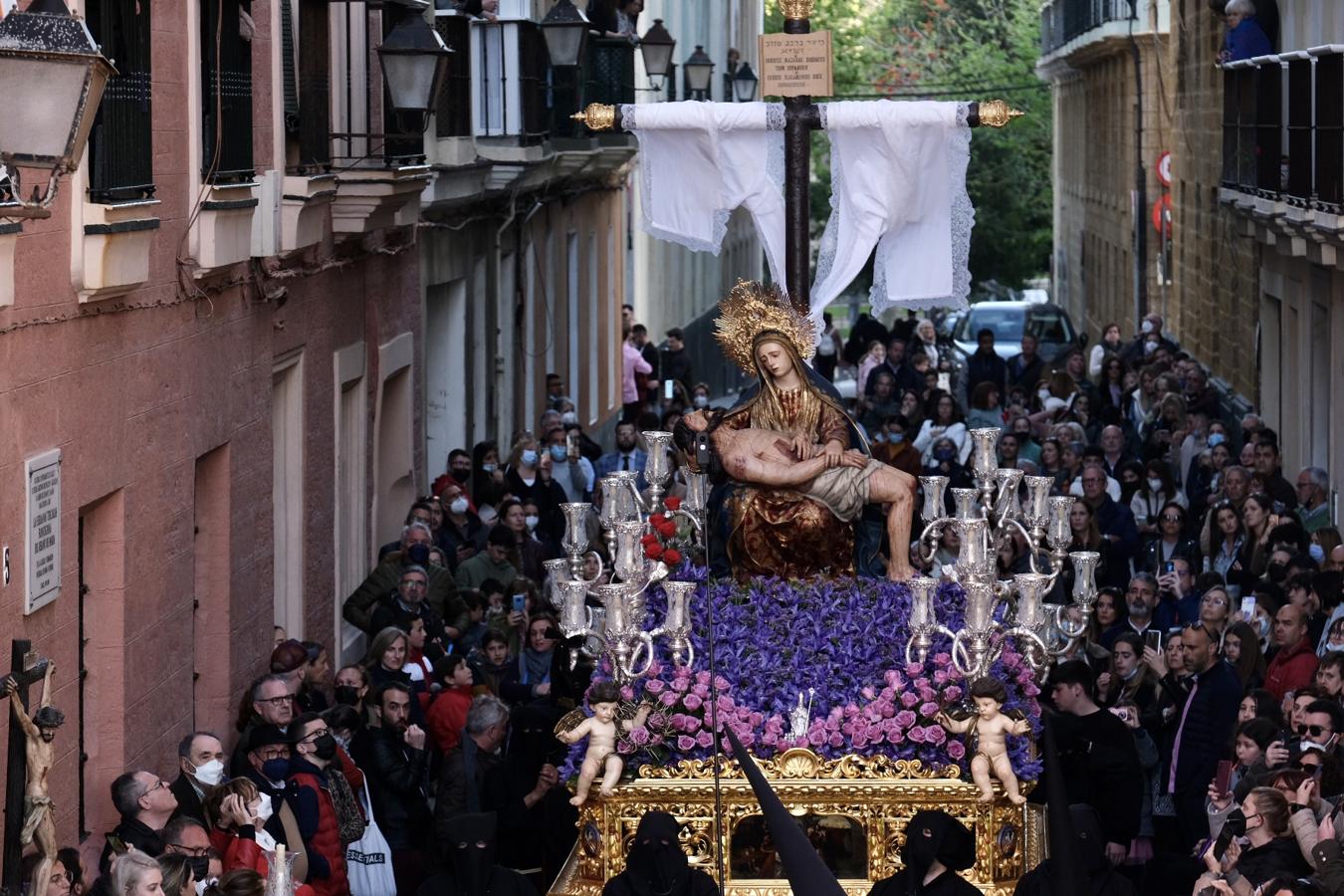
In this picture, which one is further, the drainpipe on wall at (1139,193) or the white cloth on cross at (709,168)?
the drainpipe on wall at (1139,193)

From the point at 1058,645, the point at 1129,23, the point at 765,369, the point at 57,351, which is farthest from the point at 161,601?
the point at 1129,23

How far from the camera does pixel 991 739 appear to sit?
34.4 ft

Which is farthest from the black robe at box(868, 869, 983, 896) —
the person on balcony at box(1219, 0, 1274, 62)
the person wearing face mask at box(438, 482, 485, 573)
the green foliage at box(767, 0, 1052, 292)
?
the green foliage at box(767, 0, 1052, 292)

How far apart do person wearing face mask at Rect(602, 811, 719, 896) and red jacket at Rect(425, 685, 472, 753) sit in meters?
3.09

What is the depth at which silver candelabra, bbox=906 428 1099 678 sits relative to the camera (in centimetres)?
1081

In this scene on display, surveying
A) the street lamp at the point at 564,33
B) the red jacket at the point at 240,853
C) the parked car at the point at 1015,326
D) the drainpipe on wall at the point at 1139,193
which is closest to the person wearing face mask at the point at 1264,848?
the red jacket at the point at 240,853

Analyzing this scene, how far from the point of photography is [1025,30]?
194 ft

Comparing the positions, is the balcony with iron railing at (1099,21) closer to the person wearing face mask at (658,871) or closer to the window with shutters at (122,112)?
the window with shutters at (122,112)

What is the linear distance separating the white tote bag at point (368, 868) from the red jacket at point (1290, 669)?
427cm

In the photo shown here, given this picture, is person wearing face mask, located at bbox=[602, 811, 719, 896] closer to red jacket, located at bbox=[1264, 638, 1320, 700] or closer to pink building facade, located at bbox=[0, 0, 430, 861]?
pink building facade, located at bbox=[0, 0, 430, 861]

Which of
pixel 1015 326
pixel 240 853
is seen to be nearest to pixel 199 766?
pixel 240 853

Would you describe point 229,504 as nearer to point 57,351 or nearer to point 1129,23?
point 57,351

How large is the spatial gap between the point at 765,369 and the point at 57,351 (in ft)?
11.0

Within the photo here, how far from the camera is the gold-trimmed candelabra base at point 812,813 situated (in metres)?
10.5
